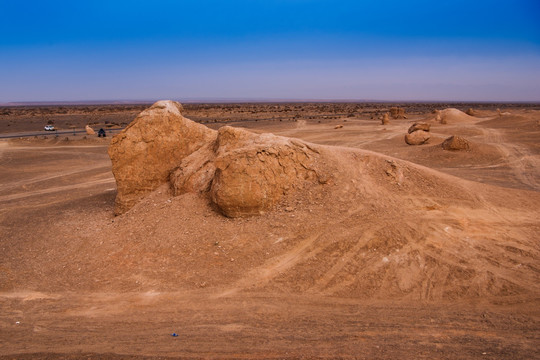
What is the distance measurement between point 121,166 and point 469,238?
8.74m

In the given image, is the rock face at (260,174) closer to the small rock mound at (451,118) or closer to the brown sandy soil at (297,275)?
the brown sandy soil at (297,275)

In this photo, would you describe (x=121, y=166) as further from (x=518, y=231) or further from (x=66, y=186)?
(x=518, y=231)

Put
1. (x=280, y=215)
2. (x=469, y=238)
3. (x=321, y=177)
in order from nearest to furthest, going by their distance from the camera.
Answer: (x=469, y=238), (x=280, y=215), (x=321, y=177)

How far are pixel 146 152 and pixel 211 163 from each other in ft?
6.98

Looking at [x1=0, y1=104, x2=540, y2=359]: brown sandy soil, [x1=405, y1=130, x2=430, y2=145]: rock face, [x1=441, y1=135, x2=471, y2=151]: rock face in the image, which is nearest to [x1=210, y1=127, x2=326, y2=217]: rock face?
[x1=0, y1=104, x2=540, y2=359]: brown sandy soil

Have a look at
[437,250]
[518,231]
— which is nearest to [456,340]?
[437,250]

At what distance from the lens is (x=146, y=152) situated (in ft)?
33.1

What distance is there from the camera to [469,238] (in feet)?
23.4

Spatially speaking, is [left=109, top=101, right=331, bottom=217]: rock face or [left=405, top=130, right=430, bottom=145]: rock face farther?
[left=405, top=130, right=430, bottom=145]: rock face

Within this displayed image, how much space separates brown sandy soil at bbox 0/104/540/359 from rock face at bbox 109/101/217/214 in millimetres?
779

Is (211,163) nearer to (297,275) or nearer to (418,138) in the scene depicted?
(297,275)

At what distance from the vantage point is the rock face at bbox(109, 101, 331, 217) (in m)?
7.85

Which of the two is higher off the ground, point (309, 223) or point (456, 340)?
point (309, 223)

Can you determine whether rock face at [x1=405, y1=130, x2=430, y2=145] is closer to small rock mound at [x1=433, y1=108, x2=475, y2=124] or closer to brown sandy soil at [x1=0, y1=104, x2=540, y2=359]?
brown sandy soil at [x1=0, y1=104, x2=540, y2=359]
